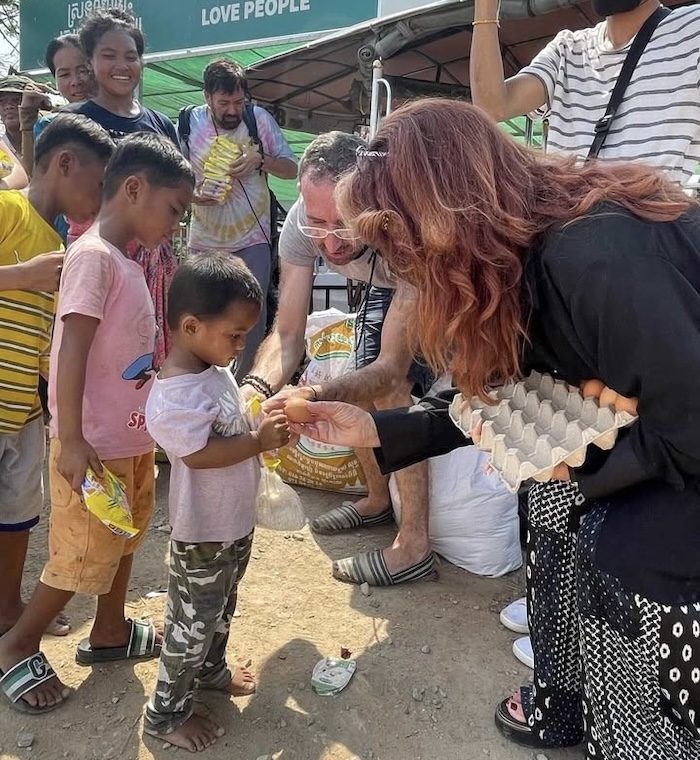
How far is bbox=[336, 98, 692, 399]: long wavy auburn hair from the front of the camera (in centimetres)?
122

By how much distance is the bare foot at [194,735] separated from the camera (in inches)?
73.5

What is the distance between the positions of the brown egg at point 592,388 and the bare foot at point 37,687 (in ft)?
5.59

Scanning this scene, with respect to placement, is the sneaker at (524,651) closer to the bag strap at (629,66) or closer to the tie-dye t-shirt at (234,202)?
the bag strap at (629,66)

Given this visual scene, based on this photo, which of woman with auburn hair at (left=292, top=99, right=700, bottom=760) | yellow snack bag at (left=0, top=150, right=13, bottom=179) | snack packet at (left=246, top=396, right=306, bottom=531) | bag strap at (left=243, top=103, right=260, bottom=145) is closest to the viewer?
woman with auburn hair at (left=292, top=99, right=700, bottom=760)

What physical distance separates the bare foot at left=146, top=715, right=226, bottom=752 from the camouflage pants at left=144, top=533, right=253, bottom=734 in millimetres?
16

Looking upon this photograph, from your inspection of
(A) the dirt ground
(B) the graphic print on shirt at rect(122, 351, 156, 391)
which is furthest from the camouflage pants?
(B) the graphic print on shirt at rect(122, 351, 156, 391)

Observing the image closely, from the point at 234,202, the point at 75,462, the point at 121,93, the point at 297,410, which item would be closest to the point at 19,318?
the point at 75,462

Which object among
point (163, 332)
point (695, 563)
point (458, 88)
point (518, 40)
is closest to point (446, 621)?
point (695, 563)

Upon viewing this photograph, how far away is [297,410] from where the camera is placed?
1918mm

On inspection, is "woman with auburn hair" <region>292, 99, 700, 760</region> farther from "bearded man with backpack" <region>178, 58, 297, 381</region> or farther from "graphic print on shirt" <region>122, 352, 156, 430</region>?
"bearded man with backpack" <region>178, 58, 297, 381</region>

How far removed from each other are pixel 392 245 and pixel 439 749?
1425mm

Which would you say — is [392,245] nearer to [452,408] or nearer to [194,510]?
[452,408]

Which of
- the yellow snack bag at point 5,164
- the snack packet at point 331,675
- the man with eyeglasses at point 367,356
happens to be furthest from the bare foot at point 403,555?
the yellow snack bag at point 5,164

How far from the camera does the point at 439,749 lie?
6.30ft
